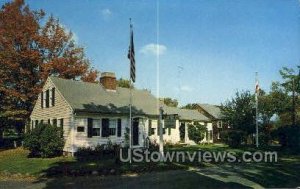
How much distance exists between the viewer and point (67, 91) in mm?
27297

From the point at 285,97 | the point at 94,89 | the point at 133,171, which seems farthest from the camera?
the point at 285,97

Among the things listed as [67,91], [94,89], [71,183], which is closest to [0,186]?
[71,183]

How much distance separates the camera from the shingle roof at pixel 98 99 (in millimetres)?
26188

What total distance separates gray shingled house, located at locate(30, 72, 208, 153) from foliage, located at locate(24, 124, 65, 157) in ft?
3.02

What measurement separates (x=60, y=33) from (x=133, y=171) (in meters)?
28.0

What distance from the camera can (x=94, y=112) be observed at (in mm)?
25766

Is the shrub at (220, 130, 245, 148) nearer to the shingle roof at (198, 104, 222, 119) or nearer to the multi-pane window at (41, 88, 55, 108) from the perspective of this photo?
the shingle roof at (198, 104, 222, 119)

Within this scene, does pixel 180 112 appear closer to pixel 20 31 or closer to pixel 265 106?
pixel 265 106

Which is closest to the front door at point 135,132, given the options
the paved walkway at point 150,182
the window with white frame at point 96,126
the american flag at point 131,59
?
the window with white frame at point 96,126

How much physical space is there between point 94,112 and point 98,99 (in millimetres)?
2655

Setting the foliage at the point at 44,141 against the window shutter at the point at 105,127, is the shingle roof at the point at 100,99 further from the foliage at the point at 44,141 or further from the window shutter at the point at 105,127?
the foliage at the point at 44,141

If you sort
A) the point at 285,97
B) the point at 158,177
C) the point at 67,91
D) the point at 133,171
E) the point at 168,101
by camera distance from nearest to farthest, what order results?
the point at 158,177
the point at 133,171
the point at 67,91
the point at 285,97
the point at 168,101

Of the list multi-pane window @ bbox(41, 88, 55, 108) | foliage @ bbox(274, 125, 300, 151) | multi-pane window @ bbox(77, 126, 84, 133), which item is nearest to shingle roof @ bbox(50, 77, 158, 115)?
multi-pane window @ bbox(41, 88, 55, 108)

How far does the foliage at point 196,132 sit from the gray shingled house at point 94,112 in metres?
7.11
